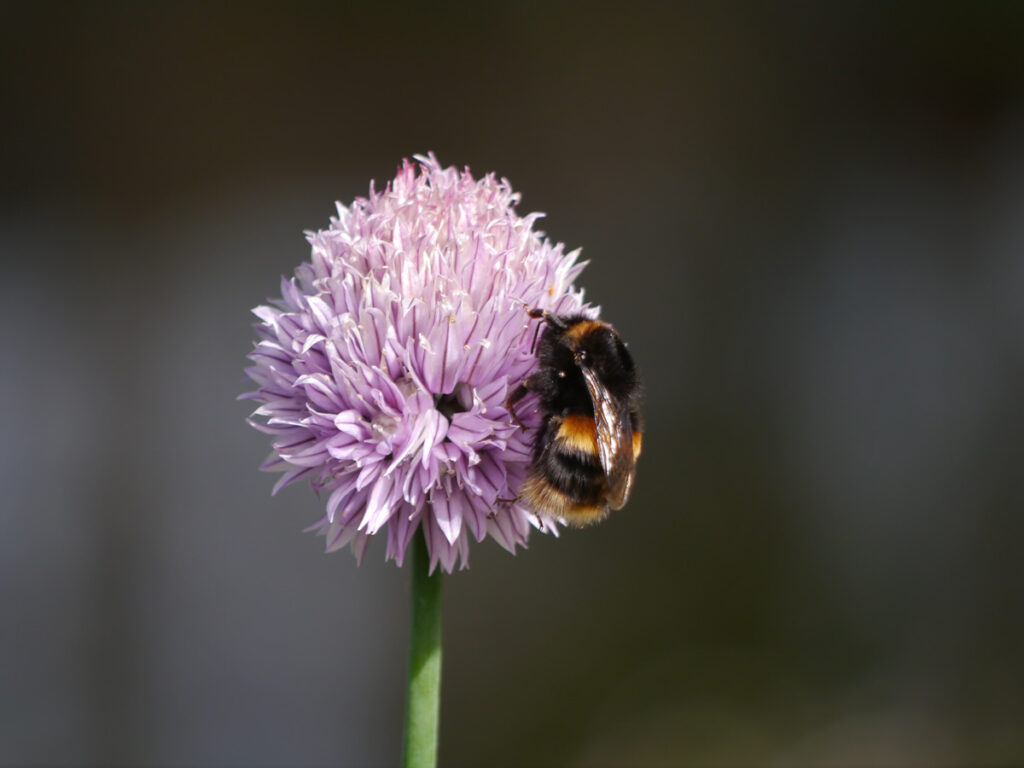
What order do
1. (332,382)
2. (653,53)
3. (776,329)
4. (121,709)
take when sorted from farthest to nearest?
(776,329) < (653,53) < (121,709) < (332,382)

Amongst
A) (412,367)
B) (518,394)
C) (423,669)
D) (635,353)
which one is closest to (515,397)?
(518,394)

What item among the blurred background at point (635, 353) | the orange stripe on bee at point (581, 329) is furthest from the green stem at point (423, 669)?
the blurred background at point (635, 353)

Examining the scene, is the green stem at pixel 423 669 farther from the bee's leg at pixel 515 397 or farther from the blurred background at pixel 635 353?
the blurred background at pixel 635 353

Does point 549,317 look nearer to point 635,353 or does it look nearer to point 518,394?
point 518,394

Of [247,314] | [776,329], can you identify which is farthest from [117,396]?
[776,329]

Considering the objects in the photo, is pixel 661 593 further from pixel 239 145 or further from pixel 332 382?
pixel 332 382
